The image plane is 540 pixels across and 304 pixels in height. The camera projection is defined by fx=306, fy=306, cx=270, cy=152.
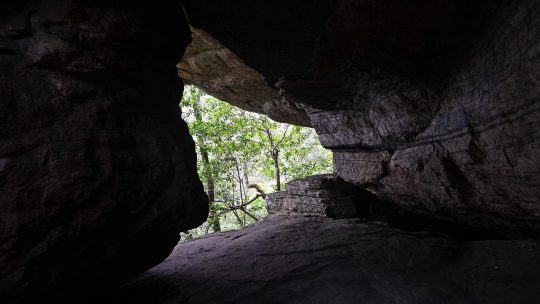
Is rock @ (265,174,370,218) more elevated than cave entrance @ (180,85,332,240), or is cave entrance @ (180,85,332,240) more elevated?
cave entrance @ (180,85,332,240)

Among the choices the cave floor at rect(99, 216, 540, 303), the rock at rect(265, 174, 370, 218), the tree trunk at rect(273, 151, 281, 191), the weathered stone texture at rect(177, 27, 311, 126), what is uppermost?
the weathered stone texture at rect(177, 27, 311, 126)

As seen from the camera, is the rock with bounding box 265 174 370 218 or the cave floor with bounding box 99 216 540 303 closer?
the cave floor with bounding box 99 216 540 303

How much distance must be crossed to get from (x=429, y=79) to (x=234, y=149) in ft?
42.9

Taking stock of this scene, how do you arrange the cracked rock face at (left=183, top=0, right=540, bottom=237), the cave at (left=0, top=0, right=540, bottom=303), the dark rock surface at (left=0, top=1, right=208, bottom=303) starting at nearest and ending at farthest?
the dark rock surface at (left=0, top=1, right=208, bottom=303) < the cave at (left=0, top=0, right=540, bottom=303) < the cracked rock face at (left=183, top=0, right=540, bottom=237)

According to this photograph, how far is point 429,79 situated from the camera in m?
5.43

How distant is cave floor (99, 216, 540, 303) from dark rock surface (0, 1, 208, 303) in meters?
1.11

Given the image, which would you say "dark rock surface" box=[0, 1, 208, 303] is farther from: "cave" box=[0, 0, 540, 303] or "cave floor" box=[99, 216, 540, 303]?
"cave floor" box=[99, 216, 540, 303]

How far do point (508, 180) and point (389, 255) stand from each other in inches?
83.9

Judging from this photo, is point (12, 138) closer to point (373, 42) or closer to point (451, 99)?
point (373, 42)

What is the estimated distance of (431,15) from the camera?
451 centimetres

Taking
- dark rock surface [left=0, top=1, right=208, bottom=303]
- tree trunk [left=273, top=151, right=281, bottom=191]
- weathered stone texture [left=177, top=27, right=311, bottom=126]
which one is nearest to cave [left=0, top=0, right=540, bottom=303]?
dark rock surface [left=0, top=1, right=208, bottom=303]

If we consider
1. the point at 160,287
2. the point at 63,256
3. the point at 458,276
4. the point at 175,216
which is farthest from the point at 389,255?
the point at 63,256

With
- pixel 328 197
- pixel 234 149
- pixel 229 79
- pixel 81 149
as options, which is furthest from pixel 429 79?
pixel 234 149

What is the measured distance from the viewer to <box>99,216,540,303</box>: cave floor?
147 inches
